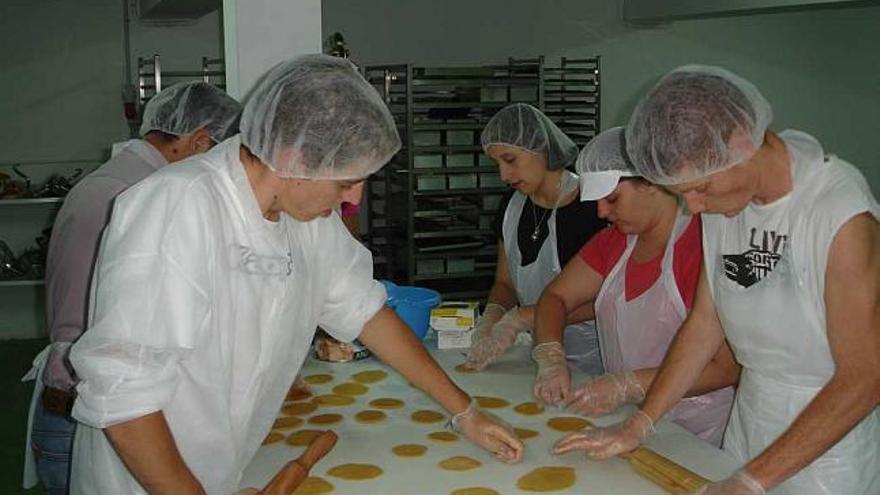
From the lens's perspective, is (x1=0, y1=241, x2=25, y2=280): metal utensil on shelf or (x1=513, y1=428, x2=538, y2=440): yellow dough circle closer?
(x1=513, y1=428, x2=538, y2=440): yellow dough circle

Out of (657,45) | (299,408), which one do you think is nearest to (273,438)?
(299,408)

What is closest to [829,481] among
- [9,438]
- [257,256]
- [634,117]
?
[634,117]

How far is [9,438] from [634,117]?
3.52m

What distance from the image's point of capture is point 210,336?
1306 millimetres

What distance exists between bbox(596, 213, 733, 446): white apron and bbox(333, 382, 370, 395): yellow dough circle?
0.66 m

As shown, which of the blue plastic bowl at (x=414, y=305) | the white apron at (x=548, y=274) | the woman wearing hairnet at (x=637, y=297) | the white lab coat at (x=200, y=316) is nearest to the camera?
the white lab coat at (x=200, y=316)

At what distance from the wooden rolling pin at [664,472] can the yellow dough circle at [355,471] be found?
1.53 feet

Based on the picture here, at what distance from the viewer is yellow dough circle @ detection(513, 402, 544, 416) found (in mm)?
1844

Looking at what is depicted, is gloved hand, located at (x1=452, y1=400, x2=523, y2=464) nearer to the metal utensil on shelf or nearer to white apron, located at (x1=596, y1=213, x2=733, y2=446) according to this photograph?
white apron, located at (x1=596, y1=213, x2=733, y2=446)

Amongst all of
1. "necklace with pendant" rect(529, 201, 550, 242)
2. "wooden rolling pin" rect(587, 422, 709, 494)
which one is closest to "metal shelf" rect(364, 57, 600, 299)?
"necklace with pendant" rect(529, 201, 550, 242)

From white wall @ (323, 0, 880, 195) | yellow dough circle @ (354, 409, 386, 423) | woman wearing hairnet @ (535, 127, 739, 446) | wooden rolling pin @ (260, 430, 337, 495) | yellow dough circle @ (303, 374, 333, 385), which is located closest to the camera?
wooden rolling pin @ (260, 430, 337, 495)

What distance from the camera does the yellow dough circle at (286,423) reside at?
70.0 inches

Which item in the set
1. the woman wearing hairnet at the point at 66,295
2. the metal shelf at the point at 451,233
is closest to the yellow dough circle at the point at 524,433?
the woman wearing hairnet at the point at 66,295

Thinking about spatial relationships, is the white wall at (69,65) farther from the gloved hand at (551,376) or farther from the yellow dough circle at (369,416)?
the yellow dough circle at (369,416)
